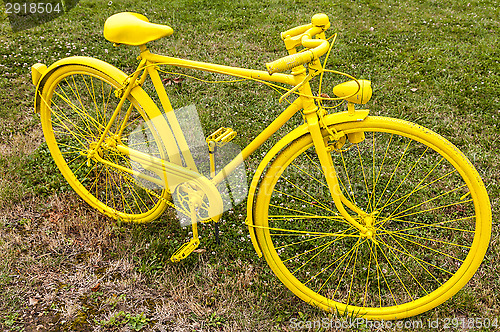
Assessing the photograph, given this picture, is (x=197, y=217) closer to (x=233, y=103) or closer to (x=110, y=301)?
(x=110, y=301)

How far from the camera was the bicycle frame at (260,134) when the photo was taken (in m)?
2.11

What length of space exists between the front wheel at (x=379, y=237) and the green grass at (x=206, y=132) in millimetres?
221

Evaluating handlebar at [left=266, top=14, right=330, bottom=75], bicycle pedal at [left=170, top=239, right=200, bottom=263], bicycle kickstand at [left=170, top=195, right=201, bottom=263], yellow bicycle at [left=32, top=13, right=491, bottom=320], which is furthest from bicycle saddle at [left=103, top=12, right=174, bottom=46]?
bicycle pedal at [left=170, top=239, right=200, bottom=263]

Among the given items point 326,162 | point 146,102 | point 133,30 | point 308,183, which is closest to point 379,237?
point 308,183

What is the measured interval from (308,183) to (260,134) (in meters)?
1.52

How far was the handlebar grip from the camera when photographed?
70.4 inches

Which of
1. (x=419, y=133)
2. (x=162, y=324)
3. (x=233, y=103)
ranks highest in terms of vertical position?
(x=419, y=133)

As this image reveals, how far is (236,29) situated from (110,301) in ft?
16.9

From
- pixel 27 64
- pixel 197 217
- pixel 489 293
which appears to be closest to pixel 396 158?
pixel 489 293

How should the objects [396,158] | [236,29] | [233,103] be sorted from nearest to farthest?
[396,158], [233,103], [236,29]

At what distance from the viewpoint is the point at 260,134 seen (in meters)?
2.37

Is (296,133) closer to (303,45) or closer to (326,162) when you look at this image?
(326,162)

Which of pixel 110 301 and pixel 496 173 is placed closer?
pixel 110 301

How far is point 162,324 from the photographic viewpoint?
2641 mm
